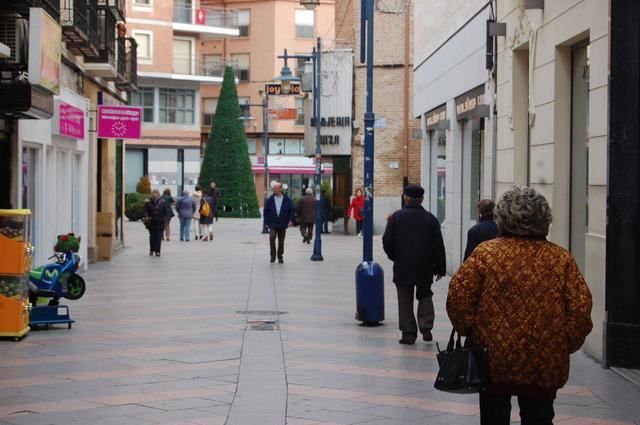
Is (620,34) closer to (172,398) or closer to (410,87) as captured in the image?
(172,398)

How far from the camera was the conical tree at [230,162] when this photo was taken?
61.8 m

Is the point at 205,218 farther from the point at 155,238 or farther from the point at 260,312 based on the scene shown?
the point at 260,312

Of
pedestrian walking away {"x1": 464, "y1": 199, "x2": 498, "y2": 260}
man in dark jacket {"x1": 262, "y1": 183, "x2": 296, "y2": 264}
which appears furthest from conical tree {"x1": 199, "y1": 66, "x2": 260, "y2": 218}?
pedestrian walking away {"x1": 464, "y1": 199, "x2": 498, "y2": 260}

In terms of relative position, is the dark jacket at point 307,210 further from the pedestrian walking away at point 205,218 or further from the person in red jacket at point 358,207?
the pedestrian walking away at point 205,218

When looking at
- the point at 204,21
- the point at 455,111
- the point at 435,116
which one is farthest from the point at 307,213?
the point at 204,21

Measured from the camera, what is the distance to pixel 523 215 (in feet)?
18.9

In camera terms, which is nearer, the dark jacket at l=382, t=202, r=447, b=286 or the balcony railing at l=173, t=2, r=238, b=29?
the dark jacket at l=382, t=202, r=447, b=286

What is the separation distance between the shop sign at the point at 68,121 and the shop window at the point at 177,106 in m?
45.3

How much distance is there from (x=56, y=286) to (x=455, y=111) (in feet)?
34.8

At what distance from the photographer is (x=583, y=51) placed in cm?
1284

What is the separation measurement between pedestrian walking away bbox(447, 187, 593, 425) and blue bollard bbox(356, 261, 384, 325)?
812cm

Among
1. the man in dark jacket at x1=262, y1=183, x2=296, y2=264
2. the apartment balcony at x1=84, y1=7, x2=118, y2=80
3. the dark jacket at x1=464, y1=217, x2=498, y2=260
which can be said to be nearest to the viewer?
the dark jacket at x1=464, y1=217, x2=498, y2=260

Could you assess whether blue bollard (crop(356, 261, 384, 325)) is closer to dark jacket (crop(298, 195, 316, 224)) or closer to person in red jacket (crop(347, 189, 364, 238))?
dark jacket (crop(298, 195, 316, 224))

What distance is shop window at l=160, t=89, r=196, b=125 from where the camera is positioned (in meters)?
67.8
